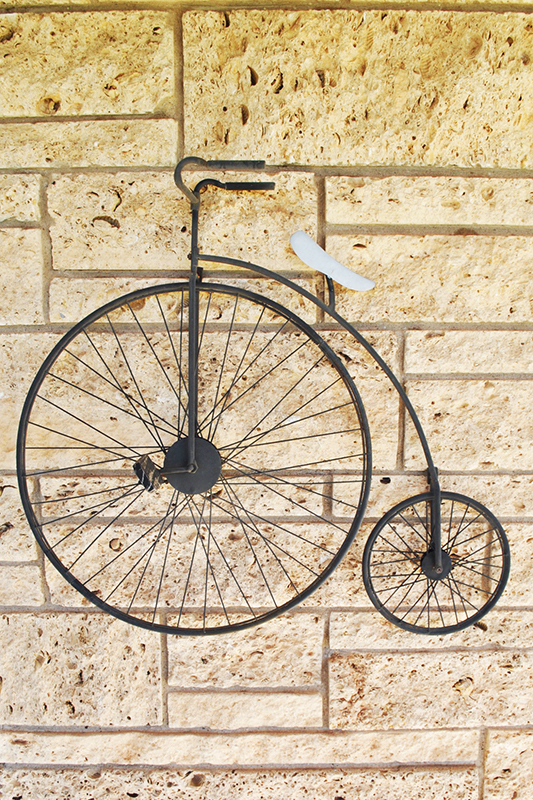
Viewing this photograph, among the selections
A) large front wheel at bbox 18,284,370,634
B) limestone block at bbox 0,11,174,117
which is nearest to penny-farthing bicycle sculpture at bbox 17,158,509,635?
large front wheel at bbox 18,284,370,634

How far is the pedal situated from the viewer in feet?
3.13

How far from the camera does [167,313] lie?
3.85 feet

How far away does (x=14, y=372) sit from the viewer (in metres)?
1.20

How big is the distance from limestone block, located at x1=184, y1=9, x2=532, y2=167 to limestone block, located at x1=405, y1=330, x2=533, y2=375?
15.9 inches

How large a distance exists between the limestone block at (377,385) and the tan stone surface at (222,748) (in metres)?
0.72

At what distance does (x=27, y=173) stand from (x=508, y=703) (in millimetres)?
1775

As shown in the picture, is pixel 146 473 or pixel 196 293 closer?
pixel 146 473

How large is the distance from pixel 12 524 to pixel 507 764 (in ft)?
4.63

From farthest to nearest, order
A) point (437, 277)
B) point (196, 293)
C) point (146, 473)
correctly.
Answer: point (437, 277)
point (196, 293)
point (146, 473)

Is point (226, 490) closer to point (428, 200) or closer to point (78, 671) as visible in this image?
point (78, 671)

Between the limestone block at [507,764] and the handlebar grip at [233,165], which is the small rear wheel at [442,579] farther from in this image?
the handlebar grip at [233,165]

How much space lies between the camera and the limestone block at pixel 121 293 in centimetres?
116

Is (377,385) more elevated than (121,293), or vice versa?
(121,293)

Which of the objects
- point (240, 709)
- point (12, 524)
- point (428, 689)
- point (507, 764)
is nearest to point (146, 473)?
point (12, 524)
